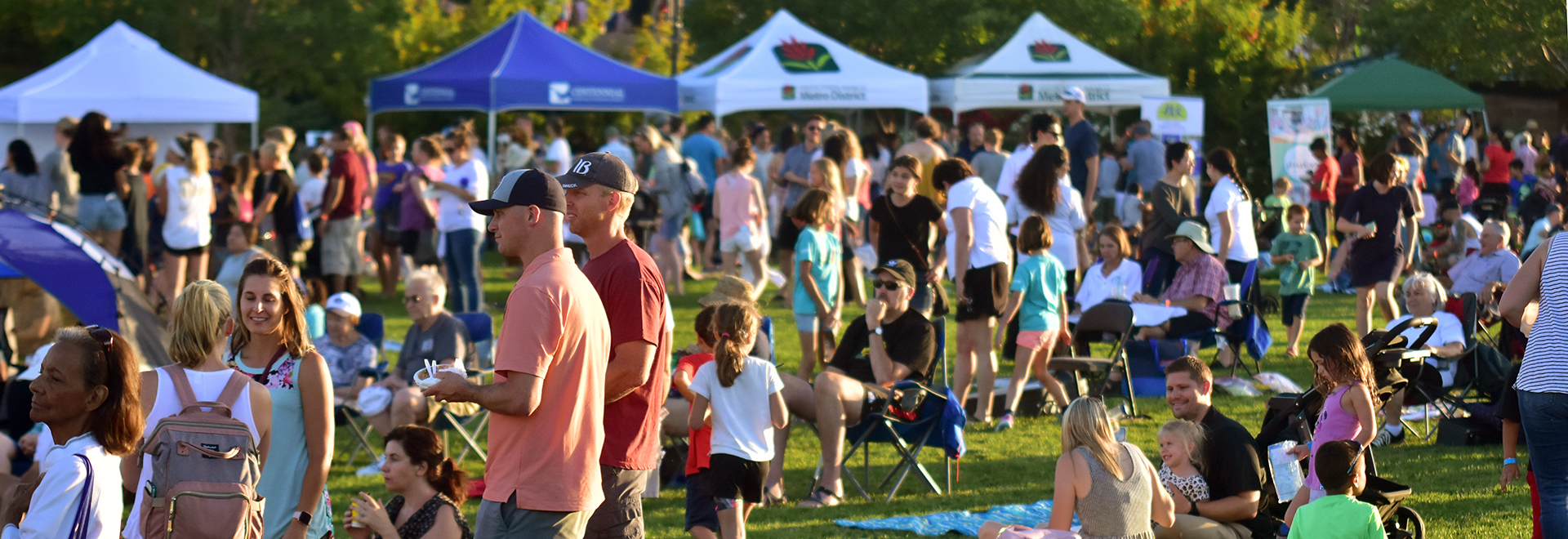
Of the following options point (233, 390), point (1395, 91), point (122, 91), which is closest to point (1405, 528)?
point (233, 390)

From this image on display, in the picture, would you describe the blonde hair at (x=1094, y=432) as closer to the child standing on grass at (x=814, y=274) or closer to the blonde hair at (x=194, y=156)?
the child standing on grass at (x=814, y=274)

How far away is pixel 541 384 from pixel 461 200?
28.7 feet

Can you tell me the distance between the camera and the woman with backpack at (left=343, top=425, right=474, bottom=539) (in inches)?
199

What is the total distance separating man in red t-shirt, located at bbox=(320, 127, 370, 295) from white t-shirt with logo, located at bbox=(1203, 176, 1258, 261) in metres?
7.10

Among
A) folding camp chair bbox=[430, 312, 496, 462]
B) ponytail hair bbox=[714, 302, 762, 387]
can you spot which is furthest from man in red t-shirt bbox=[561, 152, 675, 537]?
folding camp chair bbox=[430, 312, 496, 462]

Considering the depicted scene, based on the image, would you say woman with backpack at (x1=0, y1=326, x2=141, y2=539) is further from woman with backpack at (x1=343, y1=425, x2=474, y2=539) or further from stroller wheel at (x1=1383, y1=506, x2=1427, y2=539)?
stroller wheel at (x1=1383, y1=506, x2=1427, y2=539)

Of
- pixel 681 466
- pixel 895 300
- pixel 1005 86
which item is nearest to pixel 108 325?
pixel 681 466

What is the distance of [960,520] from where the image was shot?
632cm

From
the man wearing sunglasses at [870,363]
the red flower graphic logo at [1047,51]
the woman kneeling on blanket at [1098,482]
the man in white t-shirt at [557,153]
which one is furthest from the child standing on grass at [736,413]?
the red flower graphic logo at [1047,51]

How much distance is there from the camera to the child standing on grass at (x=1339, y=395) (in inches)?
211

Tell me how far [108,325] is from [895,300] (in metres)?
4.55

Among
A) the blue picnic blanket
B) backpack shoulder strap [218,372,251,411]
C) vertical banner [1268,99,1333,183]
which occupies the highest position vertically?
vertical banner [1268,99,1333,183]

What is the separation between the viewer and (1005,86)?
19188mm

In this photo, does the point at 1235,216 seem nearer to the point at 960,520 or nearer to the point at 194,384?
the point at 960,520
